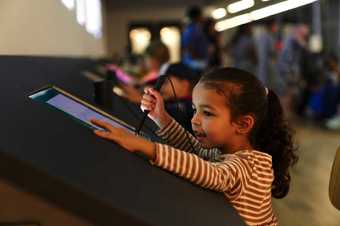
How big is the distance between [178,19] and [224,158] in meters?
17.6

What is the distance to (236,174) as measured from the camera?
1.44 m

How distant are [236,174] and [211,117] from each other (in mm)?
192

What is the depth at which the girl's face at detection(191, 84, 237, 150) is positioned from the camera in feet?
5.09

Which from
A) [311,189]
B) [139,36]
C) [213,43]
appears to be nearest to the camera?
[311,189]

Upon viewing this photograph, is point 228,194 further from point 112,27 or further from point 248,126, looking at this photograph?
point 112,27

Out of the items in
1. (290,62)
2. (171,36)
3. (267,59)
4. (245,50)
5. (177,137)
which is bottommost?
(171,36)

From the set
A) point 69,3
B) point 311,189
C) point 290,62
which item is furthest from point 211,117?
point 290,62

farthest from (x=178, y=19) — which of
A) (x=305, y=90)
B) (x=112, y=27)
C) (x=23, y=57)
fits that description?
(x=23, y=57)

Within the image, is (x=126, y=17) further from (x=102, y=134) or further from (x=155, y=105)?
(x=102, y=134)

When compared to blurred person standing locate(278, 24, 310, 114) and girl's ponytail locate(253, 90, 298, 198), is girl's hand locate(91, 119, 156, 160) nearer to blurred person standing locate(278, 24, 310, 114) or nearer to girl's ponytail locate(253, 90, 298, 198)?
girl's ponytail locate(253, 90, 298, 198)

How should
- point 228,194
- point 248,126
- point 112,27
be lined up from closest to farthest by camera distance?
point 228,194
point 248,126
point 112,27

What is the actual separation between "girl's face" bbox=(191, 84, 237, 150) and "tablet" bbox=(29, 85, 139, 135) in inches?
9.9

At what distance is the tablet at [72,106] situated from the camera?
155 cm

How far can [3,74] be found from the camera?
1.57m
